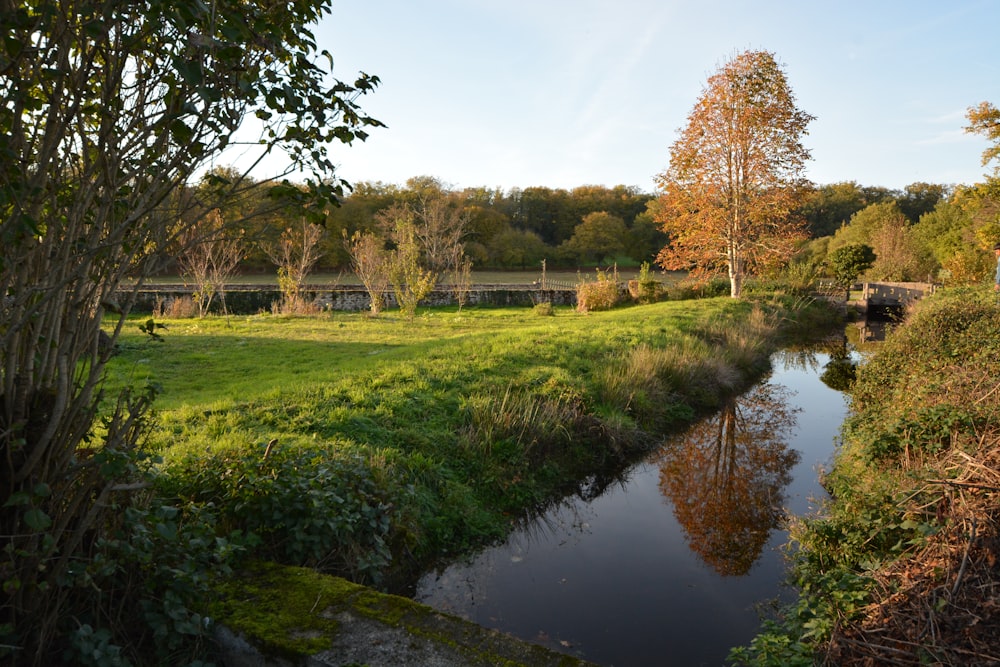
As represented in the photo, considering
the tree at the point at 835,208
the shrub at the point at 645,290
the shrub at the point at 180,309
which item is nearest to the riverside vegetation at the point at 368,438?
the shrub at the point at 180,309

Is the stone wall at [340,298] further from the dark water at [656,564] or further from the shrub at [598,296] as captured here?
the dark water at [656,564]

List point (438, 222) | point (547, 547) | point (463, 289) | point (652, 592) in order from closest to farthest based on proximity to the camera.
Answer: point (652, 592)
point (547, 547)
point (463, 289)
point (438, 222)

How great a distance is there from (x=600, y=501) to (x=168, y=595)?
5.09 metres

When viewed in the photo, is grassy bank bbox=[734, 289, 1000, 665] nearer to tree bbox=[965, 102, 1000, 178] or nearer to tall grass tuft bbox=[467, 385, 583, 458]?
tall grass tuft bbox=[467, 385, 583, 458]

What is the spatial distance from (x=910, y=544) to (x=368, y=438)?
15.0 feet

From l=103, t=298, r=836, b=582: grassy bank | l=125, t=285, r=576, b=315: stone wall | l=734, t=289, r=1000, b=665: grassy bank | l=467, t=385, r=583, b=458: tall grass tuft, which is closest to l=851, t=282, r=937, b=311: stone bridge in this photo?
l=125, t=285, r=576, b=315: stone wall

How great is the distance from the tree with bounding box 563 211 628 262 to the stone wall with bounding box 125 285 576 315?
30.3 m

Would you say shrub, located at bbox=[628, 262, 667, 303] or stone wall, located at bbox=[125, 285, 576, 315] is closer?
stone wall, located at bbox=[125, 285, 576, 315]

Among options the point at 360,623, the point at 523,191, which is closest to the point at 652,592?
the point at 360,623

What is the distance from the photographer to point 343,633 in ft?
9.90

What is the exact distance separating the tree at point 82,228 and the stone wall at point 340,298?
1860 centimetres

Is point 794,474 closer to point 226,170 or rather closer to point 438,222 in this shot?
point 226,170

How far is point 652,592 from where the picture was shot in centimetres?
527

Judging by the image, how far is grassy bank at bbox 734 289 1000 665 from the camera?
10.3ft
